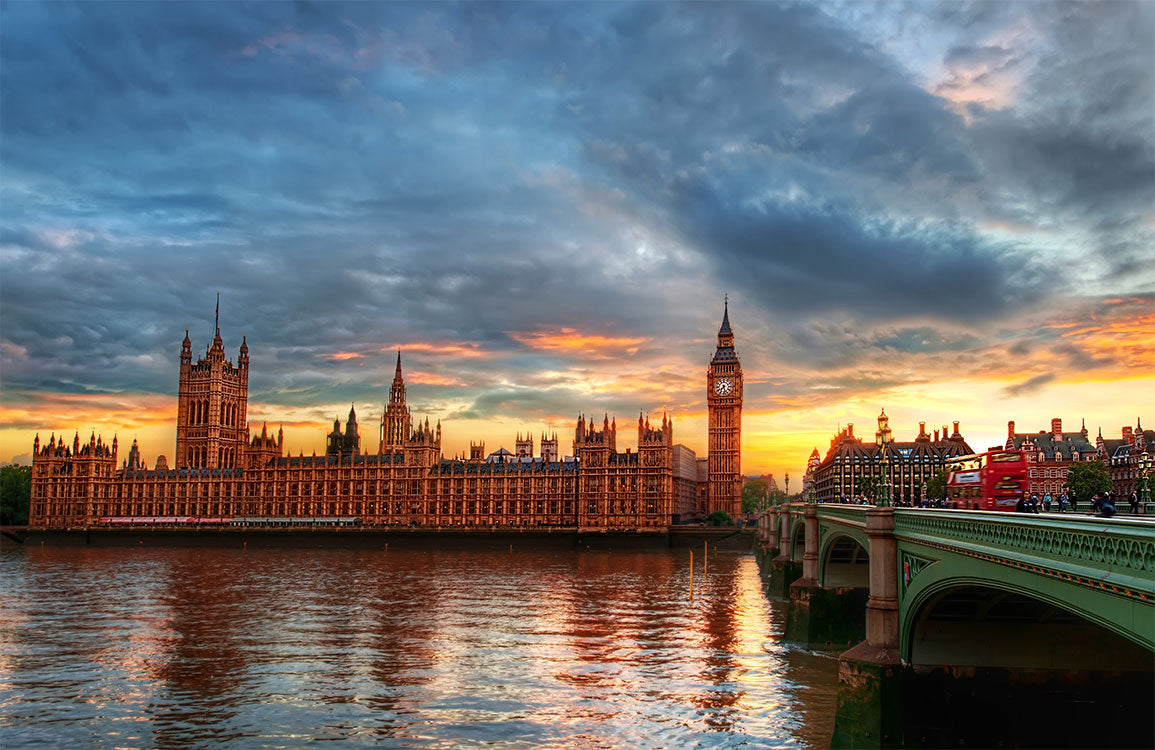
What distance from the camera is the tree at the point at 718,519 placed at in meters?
164

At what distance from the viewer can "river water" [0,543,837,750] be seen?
1284 inches

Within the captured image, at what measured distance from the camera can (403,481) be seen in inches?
6865

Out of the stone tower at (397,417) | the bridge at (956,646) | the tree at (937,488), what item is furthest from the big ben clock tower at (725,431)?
the bridge at (956,646)

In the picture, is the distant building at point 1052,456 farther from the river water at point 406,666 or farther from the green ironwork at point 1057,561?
the green ironwork at point 1057,561

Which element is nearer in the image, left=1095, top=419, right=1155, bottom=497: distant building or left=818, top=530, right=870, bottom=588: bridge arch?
left=818, top=530, right=870, bottom=588: bridge arch

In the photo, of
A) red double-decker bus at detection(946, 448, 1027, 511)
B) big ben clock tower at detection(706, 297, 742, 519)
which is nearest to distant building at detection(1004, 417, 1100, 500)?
big ben clock tower at detection(706, 297, 742, 519)

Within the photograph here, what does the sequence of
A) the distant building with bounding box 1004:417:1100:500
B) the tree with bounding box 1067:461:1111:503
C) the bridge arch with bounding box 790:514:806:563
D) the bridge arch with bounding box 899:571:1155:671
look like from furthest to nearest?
the distant building with bounding box 1004:417:1100:500 < the tree with bounding box 1067:461:1111:503 < the bridge arch with bounding box 790:514:806:563 < the bridge arch with bounding box 899:571:1155:671

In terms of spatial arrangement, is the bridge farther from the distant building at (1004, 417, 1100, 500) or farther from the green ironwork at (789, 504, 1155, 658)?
the distant building at (1004, 417, 1100, 500)

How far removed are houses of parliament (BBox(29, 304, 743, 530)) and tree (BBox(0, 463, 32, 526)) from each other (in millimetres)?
4237

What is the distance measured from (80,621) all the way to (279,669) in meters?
23.0

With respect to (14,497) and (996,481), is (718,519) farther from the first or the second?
(14,497)

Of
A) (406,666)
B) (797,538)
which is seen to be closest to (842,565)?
(797,538)

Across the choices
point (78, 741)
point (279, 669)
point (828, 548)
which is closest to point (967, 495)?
point (828, 548)

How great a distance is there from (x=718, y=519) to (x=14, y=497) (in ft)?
458
